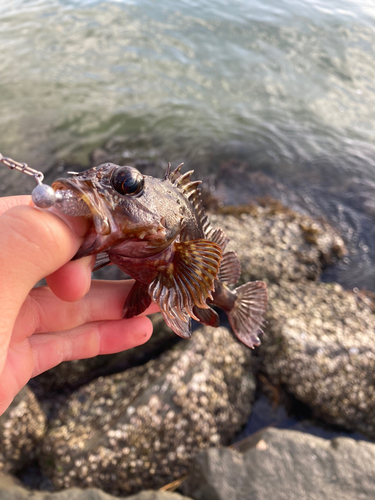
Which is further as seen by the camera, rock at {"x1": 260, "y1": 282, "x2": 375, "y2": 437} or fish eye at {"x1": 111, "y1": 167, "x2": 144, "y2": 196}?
rock at {"x1": 260, "y1": 282, "x2": 375, "y2": 437}

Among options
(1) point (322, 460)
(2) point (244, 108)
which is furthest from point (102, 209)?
(2) point (244, 108)

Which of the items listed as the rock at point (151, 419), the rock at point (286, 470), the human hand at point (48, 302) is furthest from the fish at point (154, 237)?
the rock at point (286, 470)

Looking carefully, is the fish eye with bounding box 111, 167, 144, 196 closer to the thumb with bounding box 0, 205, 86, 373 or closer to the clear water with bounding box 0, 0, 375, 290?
the thumb with bounding box 0, 205, 86, 373

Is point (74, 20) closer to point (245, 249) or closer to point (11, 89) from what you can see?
point (11, 89)

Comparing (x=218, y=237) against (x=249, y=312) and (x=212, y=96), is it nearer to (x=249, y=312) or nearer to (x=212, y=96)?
(x=249, y=312)

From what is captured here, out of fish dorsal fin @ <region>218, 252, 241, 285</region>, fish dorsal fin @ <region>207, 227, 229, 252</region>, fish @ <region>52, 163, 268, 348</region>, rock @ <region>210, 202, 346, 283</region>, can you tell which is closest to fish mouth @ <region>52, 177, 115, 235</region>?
fish @ <region>52, 163, 268, 348</region>
